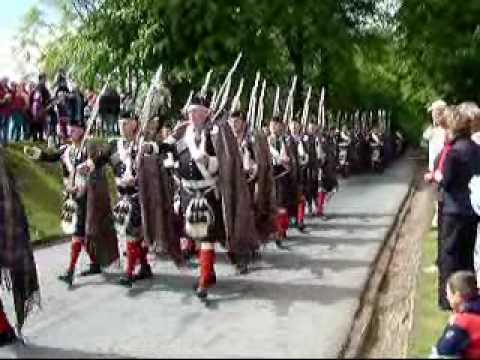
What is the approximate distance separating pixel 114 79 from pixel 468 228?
737 inches

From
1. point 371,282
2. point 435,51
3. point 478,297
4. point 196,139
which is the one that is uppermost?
point 435,51

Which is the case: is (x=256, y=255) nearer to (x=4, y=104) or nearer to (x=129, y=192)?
(x=129, y=192)

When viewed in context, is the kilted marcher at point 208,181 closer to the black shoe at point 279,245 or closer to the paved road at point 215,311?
the paved road at point 215,311

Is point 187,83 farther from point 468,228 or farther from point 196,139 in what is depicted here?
point 468,228

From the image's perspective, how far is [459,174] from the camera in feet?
27.5

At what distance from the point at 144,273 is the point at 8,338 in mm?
3080

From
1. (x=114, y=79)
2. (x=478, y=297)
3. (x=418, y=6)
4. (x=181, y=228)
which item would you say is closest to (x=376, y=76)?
(x=418, y=6)

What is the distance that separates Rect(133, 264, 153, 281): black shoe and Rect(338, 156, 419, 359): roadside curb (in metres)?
2.35

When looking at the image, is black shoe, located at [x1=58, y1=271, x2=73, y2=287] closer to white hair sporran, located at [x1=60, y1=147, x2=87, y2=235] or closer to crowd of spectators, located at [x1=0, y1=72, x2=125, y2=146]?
white hair sporran, located at [x1=60, y1=147, x2=87, y2=235]

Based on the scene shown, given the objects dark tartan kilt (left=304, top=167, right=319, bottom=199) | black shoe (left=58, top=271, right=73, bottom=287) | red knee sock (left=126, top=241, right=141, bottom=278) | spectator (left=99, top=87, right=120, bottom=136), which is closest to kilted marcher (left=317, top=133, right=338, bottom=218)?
dark tartan kilt (left=304, top=167, right=319, bottom=199)

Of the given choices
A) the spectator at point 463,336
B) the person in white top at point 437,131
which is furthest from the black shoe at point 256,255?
the spectator at point 463,336

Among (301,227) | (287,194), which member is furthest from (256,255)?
(301,227)

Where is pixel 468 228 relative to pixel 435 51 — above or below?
below

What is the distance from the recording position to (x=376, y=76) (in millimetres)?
58438
